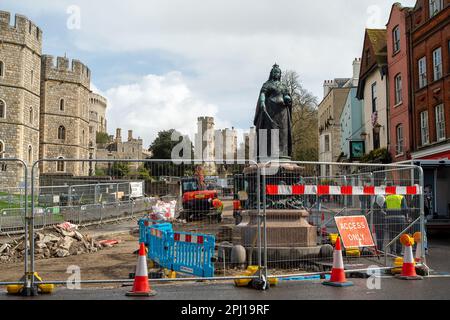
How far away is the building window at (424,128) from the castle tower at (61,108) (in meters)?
42.5

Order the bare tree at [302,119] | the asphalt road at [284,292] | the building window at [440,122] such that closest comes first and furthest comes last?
1. the asphalt road at [284,292]
2. the building window at [440,122]
3. the bare tree at [302,119]

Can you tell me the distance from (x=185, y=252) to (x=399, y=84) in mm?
24578

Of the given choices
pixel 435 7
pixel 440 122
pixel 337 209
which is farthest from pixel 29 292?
pixel 435 7

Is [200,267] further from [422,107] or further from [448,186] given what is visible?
[422,107]

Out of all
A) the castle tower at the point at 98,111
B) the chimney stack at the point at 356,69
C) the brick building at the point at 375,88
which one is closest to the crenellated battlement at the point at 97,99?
the castle tower at the point at 98,111

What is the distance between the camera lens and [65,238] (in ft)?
49.1

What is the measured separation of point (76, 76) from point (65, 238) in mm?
51273

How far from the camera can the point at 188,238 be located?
920 centimetres

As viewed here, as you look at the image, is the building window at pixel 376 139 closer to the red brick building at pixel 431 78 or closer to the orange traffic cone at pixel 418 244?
the red brick building at pixel 431 78

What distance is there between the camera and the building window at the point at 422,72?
2625 cm

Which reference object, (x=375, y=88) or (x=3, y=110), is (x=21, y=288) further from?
(x=3, y=110)

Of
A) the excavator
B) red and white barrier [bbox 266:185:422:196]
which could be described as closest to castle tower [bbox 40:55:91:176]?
the excavator

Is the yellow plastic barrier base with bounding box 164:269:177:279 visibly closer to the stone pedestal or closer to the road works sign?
the stone pedestal

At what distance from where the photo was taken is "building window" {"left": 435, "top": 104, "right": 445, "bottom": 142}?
2428 centimetres
